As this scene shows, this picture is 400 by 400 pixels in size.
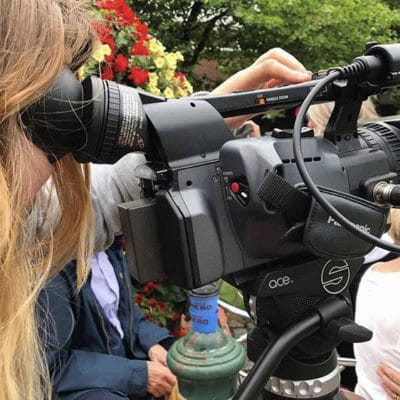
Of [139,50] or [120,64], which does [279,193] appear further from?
[139,50]

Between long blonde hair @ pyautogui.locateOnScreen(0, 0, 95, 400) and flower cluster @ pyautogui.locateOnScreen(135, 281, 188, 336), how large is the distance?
1.63m

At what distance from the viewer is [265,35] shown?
18.2 ft

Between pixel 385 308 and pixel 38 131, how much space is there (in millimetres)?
1346

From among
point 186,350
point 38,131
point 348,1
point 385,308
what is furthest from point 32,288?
point 348,1

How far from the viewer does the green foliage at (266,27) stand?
511cm

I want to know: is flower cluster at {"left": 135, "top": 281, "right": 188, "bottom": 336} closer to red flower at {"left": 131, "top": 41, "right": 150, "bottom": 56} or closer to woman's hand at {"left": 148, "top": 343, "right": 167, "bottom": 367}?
woman's hand at {"left": 148, "top": 343, "right": 167, "bottom": 367}

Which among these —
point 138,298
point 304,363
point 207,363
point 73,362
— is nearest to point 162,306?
point 138,298

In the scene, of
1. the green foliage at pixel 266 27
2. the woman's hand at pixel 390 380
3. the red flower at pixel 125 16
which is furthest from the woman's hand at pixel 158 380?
the green foliage at pixel 266 27

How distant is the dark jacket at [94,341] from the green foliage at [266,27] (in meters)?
3.37

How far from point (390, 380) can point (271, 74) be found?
40.4 inches

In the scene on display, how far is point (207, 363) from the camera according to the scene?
1.80 meters

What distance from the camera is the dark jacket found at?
1983 millimetres

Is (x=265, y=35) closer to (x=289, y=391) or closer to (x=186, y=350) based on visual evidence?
(x=186, y=350)

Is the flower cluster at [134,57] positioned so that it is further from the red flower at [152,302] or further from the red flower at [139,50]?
the red flower at [152,302]
